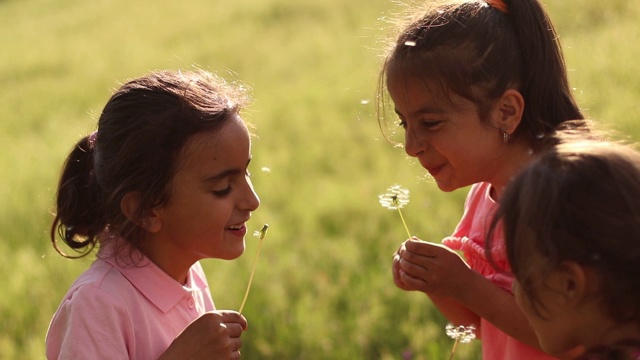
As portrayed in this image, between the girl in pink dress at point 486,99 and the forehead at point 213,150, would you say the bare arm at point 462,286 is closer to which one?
the girl in pink dress at point 486,99

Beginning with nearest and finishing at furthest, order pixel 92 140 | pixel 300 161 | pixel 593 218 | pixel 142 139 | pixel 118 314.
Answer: pixel 593 218
pixel 118 314
pixel 142 139
pixel 92 140
pixel 300 161

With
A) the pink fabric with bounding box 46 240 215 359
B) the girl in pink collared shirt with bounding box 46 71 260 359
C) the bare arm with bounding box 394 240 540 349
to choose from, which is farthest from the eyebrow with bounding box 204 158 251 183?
the bare arm with bounding box 394 240 540 349

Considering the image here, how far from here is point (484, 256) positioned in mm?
2838

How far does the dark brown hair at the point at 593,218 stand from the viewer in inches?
81.0

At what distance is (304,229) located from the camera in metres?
6.14

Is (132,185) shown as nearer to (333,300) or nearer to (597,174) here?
(597,174)

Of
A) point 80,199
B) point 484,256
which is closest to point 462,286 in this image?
point 484,256

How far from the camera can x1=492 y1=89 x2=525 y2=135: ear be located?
2.75 m

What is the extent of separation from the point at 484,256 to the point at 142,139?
1018 mm

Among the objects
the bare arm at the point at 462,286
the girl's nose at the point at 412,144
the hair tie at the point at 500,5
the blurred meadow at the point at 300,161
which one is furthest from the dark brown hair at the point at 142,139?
the hair tie at the point at 500,5

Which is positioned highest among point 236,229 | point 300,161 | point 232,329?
point 236,229

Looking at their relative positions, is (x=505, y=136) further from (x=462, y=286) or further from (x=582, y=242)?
(x=582, y=242)

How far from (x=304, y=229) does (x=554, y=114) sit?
11.4ft

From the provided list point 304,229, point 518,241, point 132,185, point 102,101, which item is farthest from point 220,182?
point 102,101
